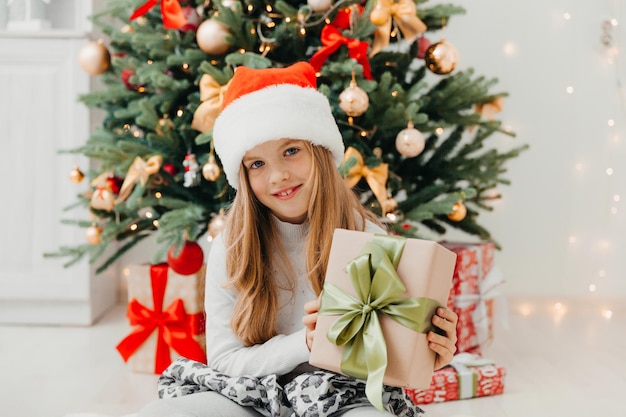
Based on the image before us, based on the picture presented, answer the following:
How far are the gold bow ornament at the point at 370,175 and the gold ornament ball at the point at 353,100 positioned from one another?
0.37 feet

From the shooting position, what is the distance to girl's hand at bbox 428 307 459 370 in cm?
91

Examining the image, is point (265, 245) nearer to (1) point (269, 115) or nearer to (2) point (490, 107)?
(1) point (269, 115)

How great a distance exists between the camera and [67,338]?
2.12 meters

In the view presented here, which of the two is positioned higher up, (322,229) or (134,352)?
(322,229)

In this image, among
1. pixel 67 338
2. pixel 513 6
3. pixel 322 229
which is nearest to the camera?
pixel 322 229

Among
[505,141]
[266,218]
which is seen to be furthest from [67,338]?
[505,141]

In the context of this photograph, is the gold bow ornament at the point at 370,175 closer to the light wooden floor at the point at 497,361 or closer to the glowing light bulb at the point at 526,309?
the light wooden floor at the point at 497,361

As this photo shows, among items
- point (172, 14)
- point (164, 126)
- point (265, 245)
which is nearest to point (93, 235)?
point (164, 126)

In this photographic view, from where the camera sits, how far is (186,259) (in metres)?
1.75

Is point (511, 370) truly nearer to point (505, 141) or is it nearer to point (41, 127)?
point (505, 141)

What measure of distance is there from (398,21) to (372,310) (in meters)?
1.05

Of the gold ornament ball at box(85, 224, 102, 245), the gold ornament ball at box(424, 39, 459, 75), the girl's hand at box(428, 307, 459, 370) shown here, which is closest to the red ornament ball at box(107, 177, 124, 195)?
the gold ornament ball at box(85, 224, 102, 245)

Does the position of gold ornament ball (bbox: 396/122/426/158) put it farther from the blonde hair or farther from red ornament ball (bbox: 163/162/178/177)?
red ornament ball (bbox: 163/162/178/177)

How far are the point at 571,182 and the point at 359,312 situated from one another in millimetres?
1993
